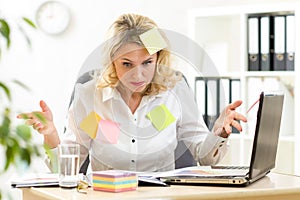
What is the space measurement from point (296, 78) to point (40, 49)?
1736 mm

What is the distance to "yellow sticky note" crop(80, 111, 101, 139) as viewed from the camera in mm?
2352

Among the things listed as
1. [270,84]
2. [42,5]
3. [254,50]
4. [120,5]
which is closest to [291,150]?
[270,84]

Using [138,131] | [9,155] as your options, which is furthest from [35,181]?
[9,155]

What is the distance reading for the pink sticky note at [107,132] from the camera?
7.73ft

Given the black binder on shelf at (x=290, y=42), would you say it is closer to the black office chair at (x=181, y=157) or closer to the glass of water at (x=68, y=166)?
the black office chair at (x=181, y=157)

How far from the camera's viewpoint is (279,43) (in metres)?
3.98

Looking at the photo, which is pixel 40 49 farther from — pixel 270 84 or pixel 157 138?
pixel 157 138

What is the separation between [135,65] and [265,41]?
77.2 inches

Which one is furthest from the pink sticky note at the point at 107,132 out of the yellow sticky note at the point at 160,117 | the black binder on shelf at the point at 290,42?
the black binder on shelf at the point at 290,42

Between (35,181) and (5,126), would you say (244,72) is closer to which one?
(35,181)

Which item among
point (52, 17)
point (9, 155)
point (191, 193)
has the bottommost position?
point (191, 193)

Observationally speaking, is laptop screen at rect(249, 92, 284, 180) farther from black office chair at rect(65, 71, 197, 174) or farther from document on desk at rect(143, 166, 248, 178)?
black office chair at rect(65, 71, 197, 174)

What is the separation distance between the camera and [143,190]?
1.81 meters

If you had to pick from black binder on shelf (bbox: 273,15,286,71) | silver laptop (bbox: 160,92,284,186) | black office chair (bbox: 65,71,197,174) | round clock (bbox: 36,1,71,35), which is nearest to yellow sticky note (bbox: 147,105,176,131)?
black office chair (bbox: 65,71,197,174)
